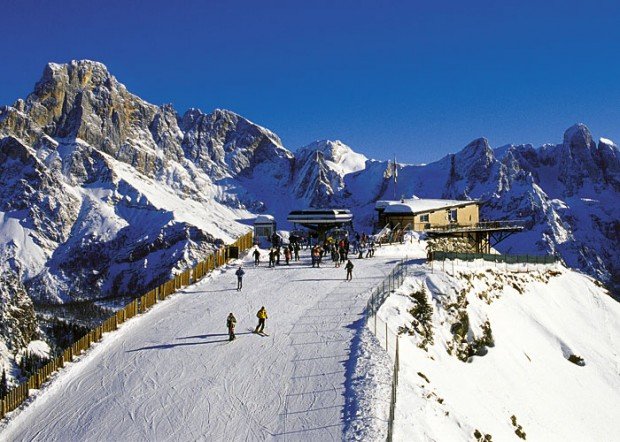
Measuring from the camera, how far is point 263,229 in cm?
5831

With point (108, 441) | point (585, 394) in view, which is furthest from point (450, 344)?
point (108, 441)

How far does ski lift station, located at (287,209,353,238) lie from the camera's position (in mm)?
58053

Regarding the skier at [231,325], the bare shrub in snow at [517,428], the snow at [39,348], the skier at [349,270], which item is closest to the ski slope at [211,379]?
the skier at [231,325]

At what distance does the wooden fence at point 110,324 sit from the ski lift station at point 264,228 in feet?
19.4

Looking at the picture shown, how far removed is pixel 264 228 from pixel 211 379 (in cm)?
3440

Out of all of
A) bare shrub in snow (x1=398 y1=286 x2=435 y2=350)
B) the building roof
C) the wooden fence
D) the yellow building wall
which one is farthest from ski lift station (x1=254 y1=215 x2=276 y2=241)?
bare shrub in snow (x1=398 y1=286 x2=435 y2=350)

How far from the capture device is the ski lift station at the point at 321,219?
5805 cm

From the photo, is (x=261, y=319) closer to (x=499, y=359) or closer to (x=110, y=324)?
(x=110, y=324)

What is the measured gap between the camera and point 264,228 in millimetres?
58438

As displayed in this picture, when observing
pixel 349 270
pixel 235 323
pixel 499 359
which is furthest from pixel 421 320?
pixel 235 323

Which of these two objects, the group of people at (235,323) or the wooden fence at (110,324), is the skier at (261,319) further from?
the wooden fence at (110,324)

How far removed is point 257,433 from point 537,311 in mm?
28225

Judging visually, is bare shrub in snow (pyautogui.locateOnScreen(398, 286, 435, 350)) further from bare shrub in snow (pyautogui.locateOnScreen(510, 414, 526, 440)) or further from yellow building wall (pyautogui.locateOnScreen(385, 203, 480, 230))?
yellow building wall (pyautogui.locateOnScreen(385, 203, 480, 230))

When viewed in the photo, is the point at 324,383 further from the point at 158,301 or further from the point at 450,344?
the point at 158,301
